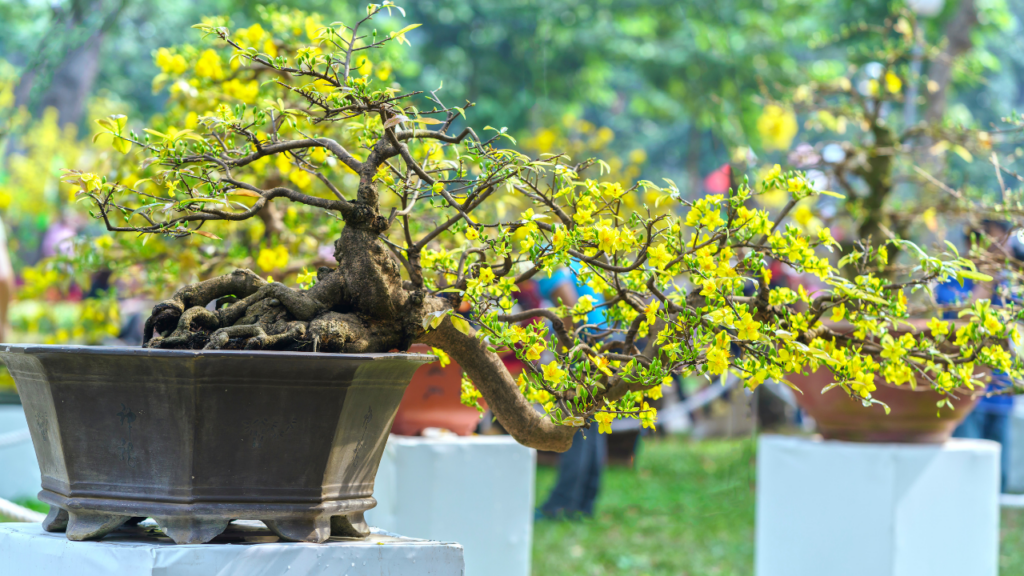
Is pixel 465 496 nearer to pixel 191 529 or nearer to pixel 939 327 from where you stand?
pixel 191 529

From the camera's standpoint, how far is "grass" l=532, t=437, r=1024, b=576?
3.58 metres

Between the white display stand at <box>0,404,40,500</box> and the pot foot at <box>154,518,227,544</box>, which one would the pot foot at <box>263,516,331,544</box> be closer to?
the pot foot at <box>154,518,227,544</box>

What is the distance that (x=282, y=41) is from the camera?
88.4 inches

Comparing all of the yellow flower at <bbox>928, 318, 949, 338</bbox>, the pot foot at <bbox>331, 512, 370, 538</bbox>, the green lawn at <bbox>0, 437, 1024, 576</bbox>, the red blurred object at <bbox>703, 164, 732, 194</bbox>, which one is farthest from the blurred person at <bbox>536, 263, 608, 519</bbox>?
the pot foot at <bbox>331, 512, 370, 538</bbox>

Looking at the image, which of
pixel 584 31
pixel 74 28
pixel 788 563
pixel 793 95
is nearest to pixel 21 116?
pixel 74 28

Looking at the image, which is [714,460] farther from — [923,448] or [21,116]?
[21,116]

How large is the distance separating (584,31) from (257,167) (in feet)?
23.5

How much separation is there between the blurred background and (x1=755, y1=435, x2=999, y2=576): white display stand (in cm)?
32

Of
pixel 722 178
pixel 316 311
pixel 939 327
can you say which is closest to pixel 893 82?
pixel 939 327

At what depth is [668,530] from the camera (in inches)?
174

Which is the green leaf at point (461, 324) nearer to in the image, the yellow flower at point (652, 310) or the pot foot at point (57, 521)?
the yellow flower at point (652, 310)

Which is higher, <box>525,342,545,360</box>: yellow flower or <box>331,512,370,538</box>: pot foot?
<box>525,342,545,360</box>: yellow flower

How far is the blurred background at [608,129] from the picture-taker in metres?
2.81

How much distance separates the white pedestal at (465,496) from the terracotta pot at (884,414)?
0.84 metres
